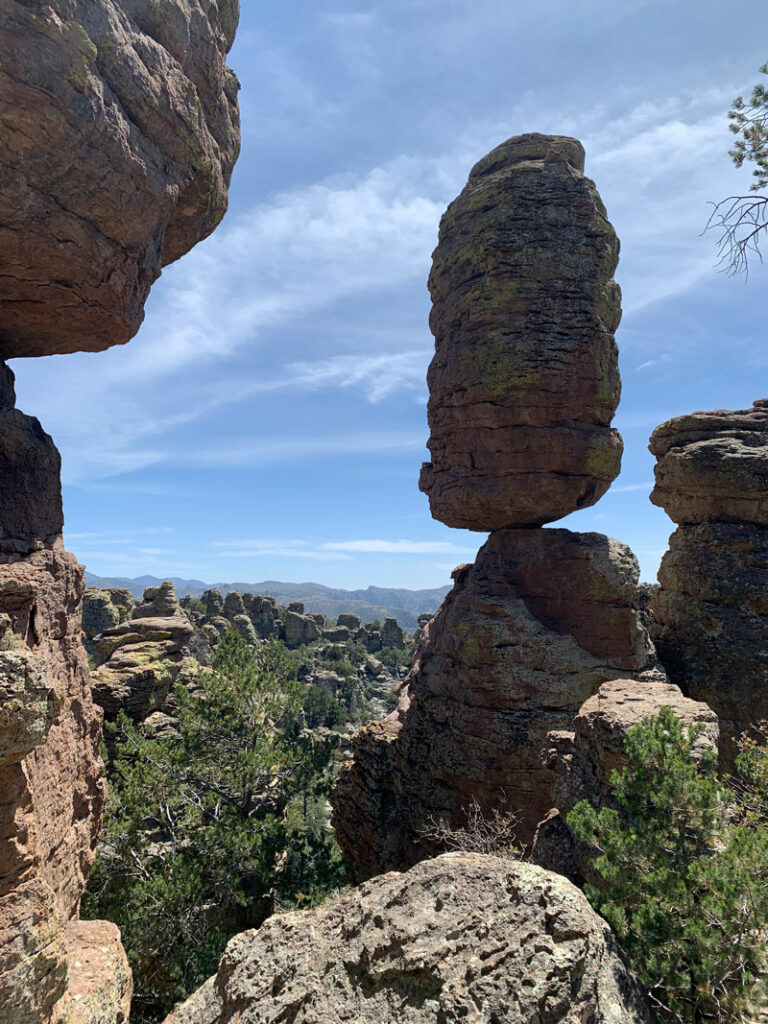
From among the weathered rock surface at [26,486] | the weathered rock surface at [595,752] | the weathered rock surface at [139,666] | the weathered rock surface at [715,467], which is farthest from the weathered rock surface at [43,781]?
the weathered rock surface at [715,467]

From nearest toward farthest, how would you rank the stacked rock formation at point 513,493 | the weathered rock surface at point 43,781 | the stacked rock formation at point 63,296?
the weathered rock surface at point 43,781 → the stacked rock formation at point 63,296 → the stacked rock formation at point 513,493

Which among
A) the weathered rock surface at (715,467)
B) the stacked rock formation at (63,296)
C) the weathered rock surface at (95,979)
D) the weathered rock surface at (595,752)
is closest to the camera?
the stacked rock formation at (63,296)

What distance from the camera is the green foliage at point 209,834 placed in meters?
10.9

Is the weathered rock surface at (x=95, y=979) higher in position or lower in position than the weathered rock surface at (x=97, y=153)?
lower

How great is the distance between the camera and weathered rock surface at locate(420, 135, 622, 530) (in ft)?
58.1

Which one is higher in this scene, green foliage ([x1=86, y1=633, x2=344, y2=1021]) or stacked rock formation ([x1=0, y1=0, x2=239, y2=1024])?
stacked rock formation ([x1=0, y1=0, x2=239, y2=1024])

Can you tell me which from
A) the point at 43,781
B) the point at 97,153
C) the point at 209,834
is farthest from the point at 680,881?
the point at 97,153

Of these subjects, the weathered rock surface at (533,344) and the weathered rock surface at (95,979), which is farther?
the weathered rock surface at (533,344)

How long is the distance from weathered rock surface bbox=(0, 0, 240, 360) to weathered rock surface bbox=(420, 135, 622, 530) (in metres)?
9.99

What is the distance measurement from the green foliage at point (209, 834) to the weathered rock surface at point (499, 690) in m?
2.75

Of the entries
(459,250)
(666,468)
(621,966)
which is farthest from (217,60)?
(666,468)

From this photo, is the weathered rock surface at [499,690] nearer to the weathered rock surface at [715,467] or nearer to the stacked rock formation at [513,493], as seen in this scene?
the stacked rock formation at [513,493]

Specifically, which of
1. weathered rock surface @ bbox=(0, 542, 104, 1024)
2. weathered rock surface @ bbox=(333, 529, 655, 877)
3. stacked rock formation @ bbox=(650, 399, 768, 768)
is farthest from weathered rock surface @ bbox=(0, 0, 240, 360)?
stacked rock formation @ bbox=(650, 399, 768, 768)

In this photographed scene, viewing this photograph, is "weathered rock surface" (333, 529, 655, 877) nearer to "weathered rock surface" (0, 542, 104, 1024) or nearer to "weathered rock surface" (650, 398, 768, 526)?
"weathered rock surface" (650, 398, 768, 526)
